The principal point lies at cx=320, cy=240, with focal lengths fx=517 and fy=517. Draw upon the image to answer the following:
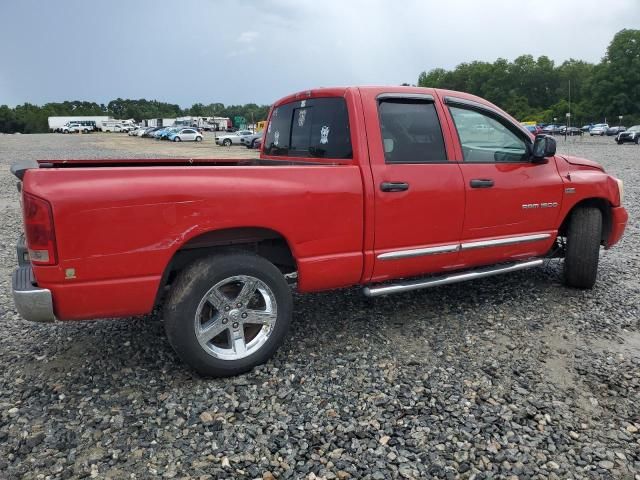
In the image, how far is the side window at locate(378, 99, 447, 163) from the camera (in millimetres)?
3914

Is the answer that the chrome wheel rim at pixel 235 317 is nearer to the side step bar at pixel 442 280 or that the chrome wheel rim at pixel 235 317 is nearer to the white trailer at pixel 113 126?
the side step bar at pixel 442 280

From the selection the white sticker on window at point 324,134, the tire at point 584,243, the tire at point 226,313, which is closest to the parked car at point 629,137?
the tire at point 584,243

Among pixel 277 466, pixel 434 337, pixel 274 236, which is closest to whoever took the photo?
pixel 277 466

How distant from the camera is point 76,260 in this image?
9.52ft

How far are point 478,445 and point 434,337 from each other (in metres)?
1.34

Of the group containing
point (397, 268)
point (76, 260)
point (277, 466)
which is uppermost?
point (76, 260)

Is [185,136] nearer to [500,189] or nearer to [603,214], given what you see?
[603,214]

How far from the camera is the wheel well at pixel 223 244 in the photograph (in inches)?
130

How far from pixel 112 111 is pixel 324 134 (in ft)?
578

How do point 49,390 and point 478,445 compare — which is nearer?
point 478,445

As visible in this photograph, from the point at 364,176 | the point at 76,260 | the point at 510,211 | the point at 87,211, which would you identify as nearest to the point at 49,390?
the point at 76,260

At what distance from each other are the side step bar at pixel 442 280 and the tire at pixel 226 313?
0.73m

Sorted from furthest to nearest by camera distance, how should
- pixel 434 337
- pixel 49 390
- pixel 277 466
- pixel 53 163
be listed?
pixel 434 337
pixel 53 163
pixel 49 390
pixel 277 466

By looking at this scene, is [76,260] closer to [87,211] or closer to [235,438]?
[87,211]
